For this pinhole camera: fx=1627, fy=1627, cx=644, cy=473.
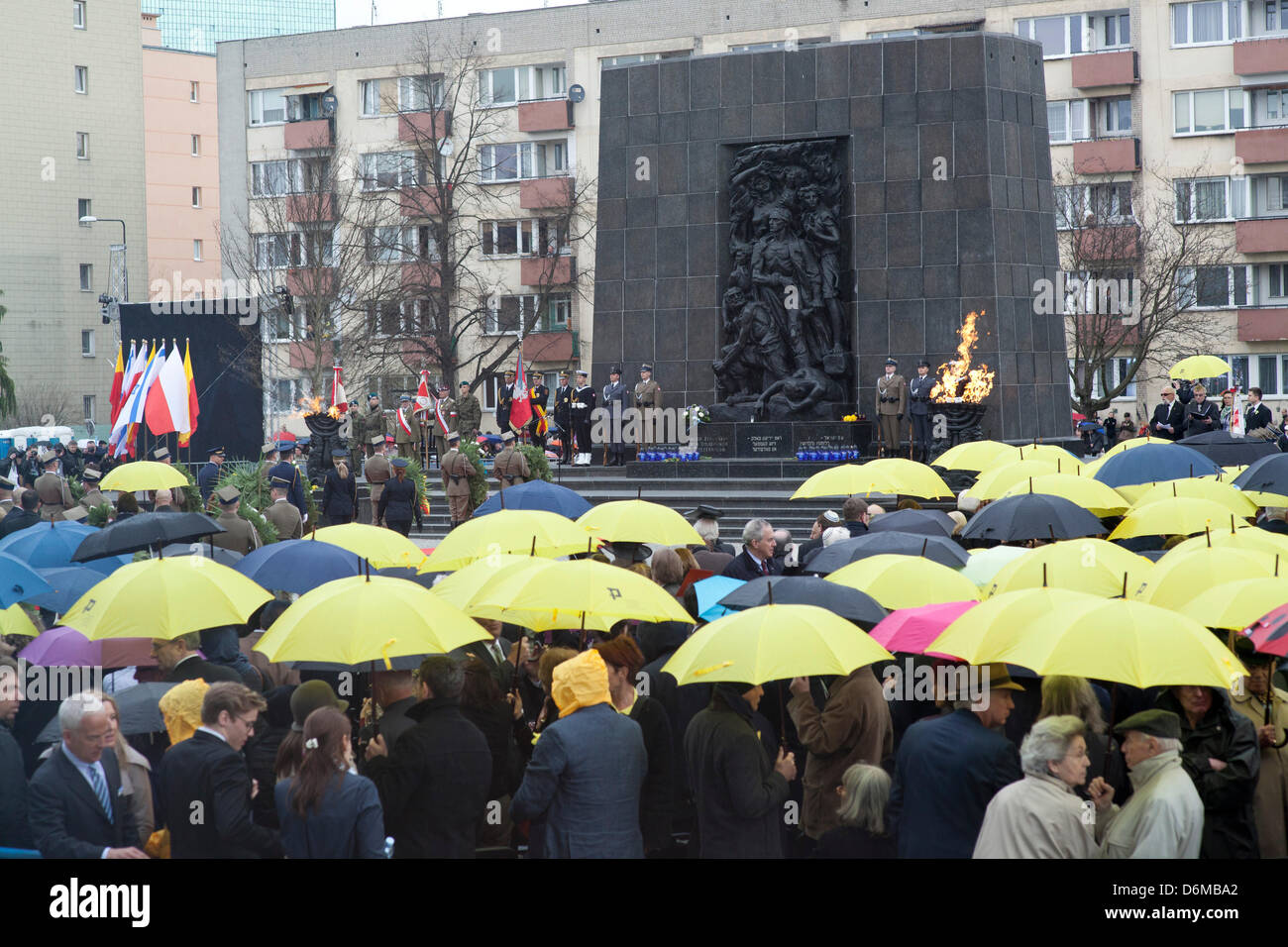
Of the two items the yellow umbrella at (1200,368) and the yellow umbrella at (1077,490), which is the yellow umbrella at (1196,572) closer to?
the yellow umbrella at (1077,490)

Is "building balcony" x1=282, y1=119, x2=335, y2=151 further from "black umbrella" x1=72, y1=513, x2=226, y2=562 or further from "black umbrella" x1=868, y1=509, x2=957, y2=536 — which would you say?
"black umbrella" x1=868, y1=509, x2=957, y2=536

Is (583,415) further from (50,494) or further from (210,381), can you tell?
(50,494)

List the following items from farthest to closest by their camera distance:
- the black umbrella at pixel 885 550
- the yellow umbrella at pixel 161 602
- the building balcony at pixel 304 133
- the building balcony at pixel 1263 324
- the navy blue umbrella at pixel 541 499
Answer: the building balcony at pixel 304 133 < the building balcony at pixel 1263 324 < the navy blue umbrella at pixel 541 499 < the black umbrella at pixel 885 550 < the yellow umbrella at pixel 161 602

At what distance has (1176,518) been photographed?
1135 cm

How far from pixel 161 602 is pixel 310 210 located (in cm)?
4112

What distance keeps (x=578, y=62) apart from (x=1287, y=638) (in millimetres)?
51480

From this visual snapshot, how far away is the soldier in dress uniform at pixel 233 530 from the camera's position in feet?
48.8

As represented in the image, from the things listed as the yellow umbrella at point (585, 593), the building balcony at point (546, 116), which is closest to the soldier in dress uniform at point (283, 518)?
the yellow umbrella at point (585, 593)

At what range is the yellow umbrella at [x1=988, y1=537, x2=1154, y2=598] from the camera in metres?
9.08

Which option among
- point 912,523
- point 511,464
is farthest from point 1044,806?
point 511,464

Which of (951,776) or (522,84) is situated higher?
(522,84)

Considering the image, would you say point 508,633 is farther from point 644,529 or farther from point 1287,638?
point 1287,638

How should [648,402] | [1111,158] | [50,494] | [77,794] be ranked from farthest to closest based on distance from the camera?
[1111,158], [648,402], [50,494], [77,794]

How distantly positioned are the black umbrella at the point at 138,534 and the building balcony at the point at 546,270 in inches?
1642
